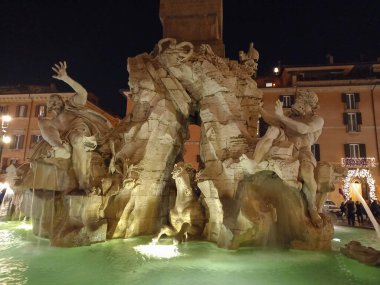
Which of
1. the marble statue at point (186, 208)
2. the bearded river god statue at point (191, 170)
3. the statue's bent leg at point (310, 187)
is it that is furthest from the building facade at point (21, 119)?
the statue's bent leg at point (310, 187)

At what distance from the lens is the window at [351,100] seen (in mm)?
23328

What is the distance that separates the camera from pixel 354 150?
22797 mm

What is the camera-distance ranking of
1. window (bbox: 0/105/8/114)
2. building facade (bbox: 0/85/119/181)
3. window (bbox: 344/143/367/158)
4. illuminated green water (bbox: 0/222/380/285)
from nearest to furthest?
illuminated green water (bbox: 0/222/380/285)
window (bbox: 344/143/367/158)
building facade (bbox: 0/85/119/181)
window (bbox: 0/105/8/114)

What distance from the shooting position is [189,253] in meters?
5.41

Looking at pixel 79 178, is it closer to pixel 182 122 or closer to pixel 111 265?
pixel 111 265

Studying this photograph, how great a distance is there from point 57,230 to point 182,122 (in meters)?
3.90

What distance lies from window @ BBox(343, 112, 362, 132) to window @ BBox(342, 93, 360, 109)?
559 mm

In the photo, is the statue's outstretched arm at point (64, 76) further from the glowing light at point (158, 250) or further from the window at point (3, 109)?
the window at point (3, 109)

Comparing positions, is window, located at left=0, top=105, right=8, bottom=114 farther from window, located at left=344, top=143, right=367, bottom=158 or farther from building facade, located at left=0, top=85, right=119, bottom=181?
window, located at left=344, top=143, right=367, bottom=158

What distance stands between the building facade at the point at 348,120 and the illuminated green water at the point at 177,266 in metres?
17.2

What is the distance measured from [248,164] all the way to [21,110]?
2520 centimetres

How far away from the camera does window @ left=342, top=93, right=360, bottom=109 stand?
2333 cm

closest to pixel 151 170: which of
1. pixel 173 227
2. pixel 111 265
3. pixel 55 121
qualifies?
pixel 173 227

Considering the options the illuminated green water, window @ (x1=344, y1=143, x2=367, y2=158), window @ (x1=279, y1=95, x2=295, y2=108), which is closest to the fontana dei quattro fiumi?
the illuminated green water
